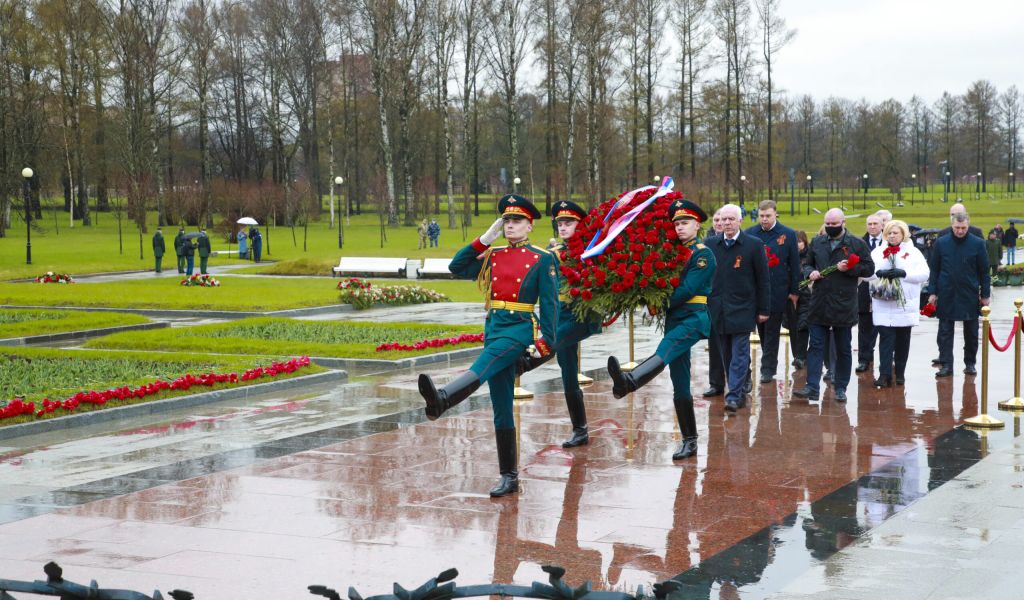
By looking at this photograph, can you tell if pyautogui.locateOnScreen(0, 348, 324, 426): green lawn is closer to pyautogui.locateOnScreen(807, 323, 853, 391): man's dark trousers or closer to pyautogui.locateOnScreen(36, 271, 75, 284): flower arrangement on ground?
pyautogui.locateOnScreen(807, 323, 853, 391): man's dark trousers

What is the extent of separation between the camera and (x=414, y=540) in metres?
6.69

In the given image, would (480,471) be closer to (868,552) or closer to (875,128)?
(868,552)

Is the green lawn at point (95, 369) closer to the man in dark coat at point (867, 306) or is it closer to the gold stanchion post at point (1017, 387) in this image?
the man in dark coat at point (867, 306)

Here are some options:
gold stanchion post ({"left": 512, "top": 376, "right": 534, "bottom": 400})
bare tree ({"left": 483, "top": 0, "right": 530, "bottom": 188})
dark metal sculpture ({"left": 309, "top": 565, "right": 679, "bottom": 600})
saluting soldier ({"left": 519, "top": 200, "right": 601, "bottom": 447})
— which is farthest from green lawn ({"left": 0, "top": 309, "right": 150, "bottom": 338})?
bare tree ({"left": 483, "top": 0, "right": 530, "bottom": 188})

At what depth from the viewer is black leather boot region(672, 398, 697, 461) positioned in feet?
28.9

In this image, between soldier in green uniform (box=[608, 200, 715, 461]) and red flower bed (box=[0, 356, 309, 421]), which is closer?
soldier in green uniform (box=[608, 200, 715, 461])

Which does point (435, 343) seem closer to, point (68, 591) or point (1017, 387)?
point (1017, 387)

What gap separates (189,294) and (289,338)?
977 cm

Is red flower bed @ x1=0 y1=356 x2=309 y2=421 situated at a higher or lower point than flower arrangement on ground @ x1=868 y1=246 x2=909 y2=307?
lower

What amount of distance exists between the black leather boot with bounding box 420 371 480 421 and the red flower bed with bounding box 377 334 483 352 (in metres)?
9.04

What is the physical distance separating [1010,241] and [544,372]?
116ft

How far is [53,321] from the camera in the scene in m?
20.5

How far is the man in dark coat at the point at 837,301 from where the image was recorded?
459 inches

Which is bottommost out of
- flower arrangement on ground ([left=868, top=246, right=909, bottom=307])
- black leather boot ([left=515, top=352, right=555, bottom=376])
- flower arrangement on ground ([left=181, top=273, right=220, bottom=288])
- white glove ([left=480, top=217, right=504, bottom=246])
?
flower arrangement on ground ([left=181, top=273, right=220, bottom=288])
